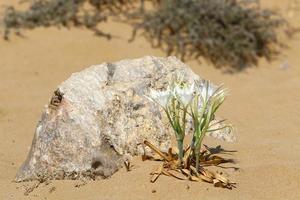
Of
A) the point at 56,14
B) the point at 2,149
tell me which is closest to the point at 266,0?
the point at 56,14

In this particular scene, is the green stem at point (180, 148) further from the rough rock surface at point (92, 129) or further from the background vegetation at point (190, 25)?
the background vegetation at point (190, 25)

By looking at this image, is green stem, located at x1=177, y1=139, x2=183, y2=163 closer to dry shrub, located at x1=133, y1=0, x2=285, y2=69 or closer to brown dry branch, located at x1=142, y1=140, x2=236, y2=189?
brown dry branch, located at x1=142, y1=140, x2=236, y2=189

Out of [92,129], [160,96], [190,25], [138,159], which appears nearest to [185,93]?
[160,96]

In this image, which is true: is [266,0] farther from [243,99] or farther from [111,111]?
[111,111]

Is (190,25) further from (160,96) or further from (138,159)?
(138,159)

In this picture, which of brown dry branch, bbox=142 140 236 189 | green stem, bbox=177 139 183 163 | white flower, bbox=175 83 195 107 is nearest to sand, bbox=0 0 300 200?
brown dry branch, bbox=142 140 236 189

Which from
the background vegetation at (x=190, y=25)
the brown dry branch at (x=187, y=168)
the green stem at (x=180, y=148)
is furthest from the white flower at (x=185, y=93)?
the background vegetation at (x=190, y=25)

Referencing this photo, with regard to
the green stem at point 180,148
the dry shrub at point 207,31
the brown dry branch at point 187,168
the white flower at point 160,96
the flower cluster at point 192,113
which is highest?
the dry shrub at point 207,31
